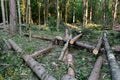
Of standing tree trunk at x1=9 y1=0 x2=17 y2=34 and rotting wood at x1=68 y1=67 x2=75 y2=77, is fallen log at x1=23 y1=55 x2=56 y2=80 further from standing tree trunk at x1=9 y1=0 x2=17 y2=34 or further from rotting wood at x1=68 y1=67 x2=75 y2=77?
standing tree trunk at x1=9 y1=0 x2=17 y2=34

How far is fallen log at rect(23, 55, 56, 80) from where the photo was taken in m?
6.04

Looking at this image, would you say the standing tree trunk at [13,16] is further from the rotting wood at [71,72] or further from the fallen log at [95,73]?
the rotting wood at [71,72]

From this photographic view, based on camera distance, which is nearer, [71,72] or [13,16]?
[71,72]

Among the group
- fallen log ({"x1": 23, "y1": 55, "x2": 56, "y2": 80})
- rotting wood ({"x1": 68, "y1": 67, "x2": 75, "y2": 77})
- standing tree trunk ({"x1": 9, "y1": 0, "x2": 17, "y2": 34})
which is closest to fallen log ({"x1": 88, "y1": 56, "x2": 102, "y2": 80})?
rotting wood ({"x1": 68, "y1": 67, "x2": 75, "y2": 77})

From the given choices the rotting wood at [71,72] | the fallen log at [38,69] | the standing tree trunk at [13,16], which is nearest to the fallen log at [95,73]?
the rotting wood at [71,72]

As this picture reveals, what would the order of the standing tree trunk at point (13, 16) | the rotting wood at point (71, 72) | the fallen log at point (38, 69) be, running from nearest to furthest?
the fallen log at point (38, 69) → the rotting wood at point (71, 72) → the standing tree trunk at point (13, 16)

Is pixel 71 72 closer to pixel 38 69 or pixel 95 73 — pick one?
pixel 95 73

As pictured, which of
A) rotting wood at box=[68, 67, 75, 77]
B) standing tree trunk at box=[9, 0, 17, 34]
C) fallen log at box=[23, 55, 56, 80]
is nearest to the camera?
fallen log at box=[23, 55, 56, 80]

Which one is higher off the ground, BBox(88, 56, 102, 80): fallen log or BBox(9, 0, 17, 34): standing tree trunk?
BBox(9, 0, 17, 34): standing tree trunk

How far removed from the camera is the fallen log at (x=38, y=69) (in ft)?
19.8

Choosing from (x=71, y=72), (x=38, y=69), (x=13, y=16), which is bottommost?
(x=71, y=72)

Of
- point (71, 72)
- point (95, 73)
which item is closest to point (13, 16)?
point (71, 72)

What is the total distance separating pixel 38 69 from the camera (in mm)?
6711

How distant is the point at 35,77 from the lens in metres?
6.82
